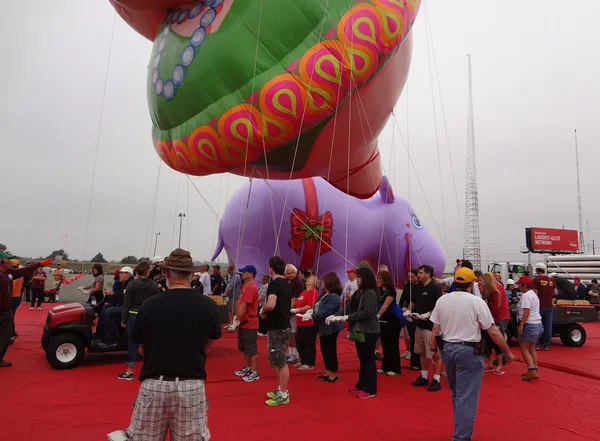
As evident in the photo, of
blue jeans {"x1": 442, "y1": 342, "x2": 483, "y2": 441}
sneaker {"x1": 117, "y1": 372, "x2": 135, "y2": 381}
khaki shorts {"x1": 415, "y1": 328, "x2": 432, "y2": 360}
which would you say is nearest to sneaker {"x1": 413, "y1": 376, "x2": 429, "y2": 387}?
khaki shorts {"x1": 415, "y1": 328, "x2": 432, "y2": 360}

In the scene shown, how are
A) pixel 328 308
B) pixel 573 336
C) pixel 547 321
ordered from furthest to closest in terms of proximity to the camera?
pixel 573 336 → pixel 547 321 → pixel 328 308

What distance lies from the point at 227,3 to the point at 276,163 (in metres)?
2.35

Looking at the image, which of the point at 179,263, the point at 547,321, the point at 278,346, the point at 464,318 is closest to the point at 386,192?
the point at 547,321

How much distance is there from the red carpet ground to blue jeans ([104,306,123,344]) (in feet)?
1.25

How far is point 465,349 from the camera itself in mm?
3438

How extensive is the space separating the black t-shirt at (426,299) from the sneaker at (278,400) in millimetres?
2083

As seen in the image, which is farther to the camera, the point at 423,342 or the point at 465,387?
the point at 423,342

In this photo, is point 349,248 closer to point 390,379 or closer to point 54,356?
point 390,379

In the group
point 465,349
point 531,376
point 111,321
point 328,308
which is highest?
point 328,308

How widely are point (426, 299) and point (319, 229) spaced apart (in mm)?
6047

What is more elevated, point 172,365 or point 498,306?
point 498,306

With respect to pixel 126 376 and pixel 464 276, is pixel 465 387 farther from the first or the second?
pixel 126 376

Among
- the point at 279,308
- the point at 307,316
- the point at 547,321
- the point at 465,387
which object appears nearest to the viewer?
the point at 465,387

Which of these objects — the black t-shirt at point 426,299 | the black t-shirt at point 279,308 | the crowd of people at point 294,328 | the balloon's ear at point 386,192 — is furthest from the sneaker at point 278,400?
the balloon's ear at point 386,192
